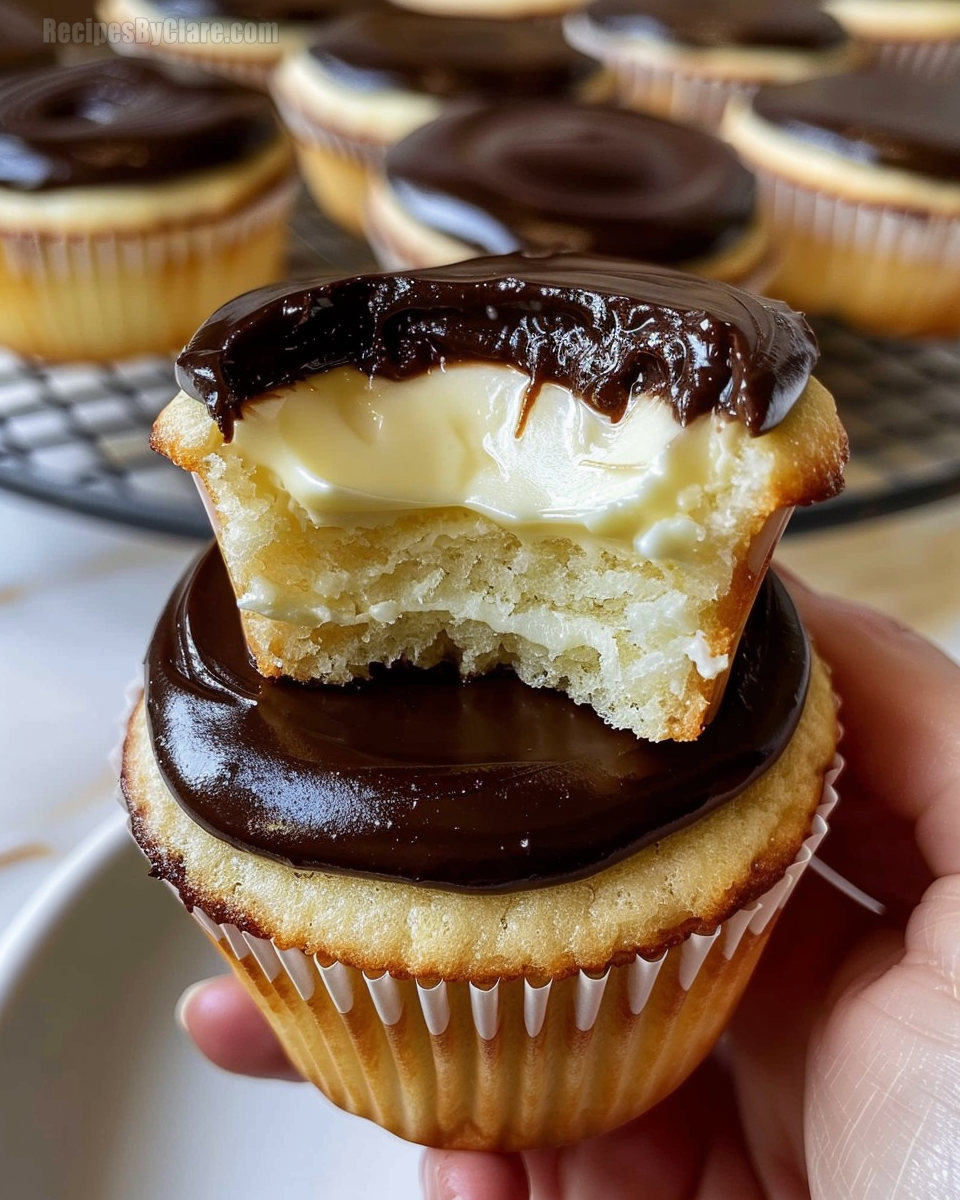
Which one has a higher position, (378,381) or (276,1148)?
(378,381)

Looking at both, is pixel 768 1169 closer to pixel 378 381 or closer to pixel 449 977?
pixel 449 977

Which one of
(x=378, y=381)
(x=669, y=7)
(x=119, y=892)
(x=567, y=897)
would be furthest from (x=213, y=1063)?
(x=669, y=7)

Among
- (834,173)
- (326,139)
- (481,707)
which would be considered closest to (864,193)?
(834,173)

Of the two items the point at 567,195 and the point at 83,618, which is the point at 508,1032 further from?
the point at 567,195

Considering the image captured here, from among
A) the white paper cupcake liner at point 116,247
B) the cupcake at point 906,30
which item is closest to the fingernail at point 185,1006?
the white paper cupcake liner at point 116,247

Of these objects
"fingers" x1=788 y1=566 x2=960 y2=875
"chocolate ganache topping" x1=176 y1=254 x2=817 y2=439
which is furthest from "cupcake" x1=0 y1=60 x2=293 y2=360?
"fingers" x1=788 y1=566 x2=960 y2=875

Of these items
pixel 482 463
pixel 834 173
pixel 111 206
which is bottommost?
pixel 111 206

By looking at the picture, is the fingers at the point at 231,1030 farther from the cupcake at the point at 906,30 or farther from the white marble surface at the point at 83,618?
the cupcake at the point at 906,30
